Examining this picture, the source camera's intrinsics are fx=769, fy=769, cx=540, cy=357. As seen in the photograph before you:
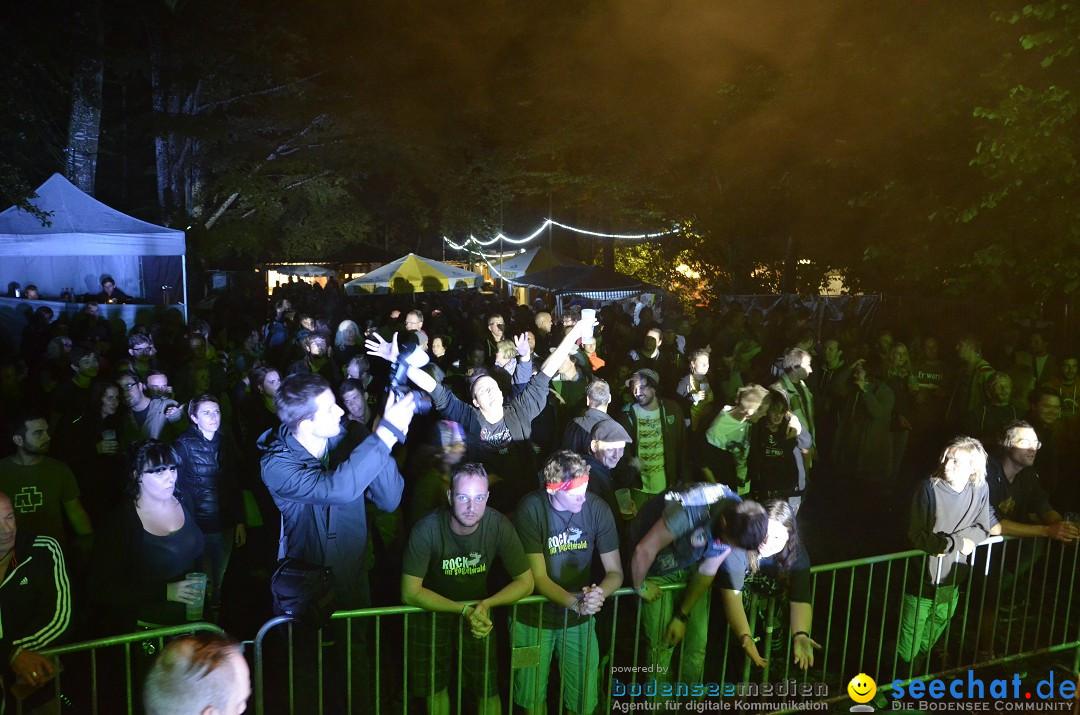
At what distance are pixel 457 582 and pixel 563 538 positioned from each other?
617mm

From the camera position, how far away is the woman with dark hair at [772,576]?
156 inches

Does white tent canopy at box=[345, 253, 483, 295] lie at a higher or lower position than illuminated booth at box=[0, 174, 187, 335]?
lower

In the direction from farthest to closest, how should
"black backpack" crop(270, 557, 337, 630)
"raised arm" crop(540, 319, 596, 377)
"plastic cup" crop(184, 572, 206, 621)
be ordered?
1. "raised arm" crop(540, 319, 596, 377)
2. "plastic cup" crop(184, 572, 206, 621)
3. "black backpack" crop(270, 557, 337, 630)

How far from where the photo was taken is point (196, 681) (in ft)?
7.89

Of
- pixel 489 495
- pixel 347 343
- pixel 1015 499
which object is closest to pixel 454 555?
pixel 489 495

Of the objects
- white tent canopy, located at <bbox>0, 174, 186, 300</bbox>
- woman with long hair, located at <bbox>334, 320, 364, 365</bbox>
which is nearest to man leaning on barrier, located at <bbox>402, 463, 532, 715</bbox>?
woman with long hair, located at <bbox>334, 320, 364, 365</bbox>

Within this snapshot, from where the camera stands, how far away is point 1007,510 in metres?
5.02

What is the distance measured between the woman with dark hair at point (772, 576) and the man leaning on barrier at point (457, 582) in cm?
105

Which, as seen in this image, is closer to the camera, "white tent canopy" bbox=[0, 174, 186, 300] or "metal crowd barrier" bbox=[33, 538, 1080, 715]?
"metal crowd barrier" bbox=[33, 538, 1080, 715]

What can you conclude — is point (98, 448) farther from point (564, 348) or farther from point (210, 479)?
point (564, 348)

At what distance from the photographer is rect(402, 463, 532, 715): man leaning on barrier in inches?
147

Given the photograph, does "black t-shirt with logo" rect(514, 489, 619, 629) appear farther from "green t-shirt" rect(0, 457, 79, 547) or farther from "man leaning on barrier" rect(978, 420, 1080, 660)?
"green t-shirt" rect(0, 457, 79, 547)

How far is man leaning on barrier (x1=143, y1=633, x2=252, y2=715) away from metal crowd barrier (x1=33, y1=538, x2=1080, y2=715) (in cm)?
80

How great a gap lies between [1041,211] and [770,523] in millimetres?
8942
